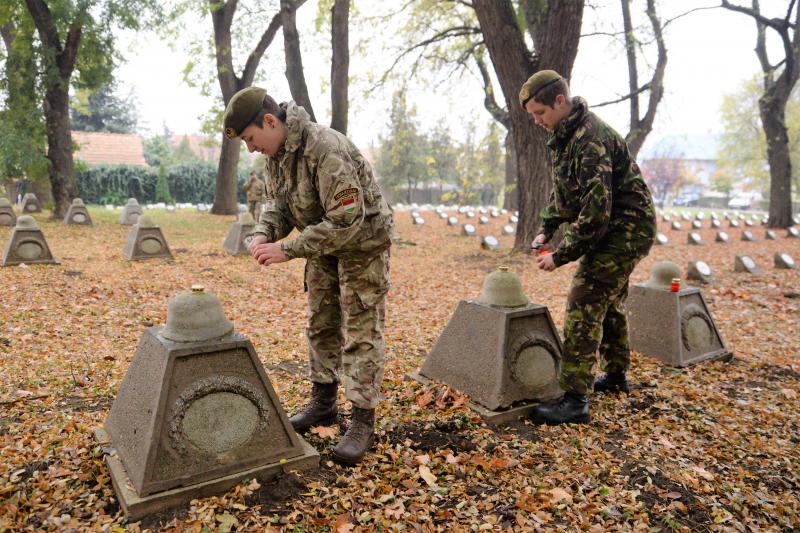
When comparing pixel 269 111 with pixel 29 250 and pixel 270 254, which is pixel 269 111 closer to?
pixel 270 254

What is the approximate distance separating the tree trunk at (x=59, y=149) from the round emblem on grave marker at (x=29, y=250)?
739cm

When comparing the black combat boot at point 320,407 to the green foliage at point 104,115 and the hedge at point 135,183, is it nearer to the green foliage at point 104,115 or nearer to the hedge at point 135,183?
the hedge at point 135,183

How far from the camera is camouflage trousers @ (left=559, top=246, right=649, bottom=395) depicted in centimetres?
352

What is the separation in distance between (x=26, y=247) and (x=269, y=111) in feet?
24.8

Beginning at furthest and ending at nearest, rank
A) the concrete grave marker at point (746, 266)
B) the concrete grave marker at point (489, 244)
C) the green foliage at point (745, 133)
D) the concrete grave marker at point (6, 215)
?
the green foliage at point (745, 133), the concrete grave marker at point (6, 215), the concrete grave marker at point (489, 244), the concrete grave marker at point (746, 266)

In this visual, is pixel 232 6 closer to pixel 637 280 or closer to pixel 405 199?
pixel 637 280

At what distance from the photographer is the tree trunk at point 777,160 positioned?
17.2 metres

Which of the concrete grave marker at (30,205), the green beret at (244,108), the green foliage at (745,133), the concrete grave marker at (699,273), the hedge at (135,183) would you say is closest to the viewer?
the green beret at (244,108)

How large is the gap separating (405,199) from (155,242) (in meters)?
30.0

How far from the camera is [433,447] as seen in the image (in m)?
3.22

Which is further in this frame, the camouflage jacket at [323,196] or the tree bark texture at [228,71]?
the tree bark texture at [228,71]

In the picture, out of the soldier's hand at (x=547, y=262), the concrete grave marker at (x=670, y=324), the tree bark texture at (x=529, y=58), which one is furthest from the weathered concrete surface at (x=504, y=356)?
the tree bark texture at (x=529, y=58)

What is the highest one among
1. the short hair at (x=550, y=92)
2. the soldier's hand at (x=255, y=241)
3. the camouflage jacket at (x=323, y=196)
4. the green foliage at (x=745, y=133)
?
the green foliage at (x=745, y=133)

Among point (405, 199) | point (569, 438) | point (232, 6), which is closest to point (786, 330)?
point (569, 438)
